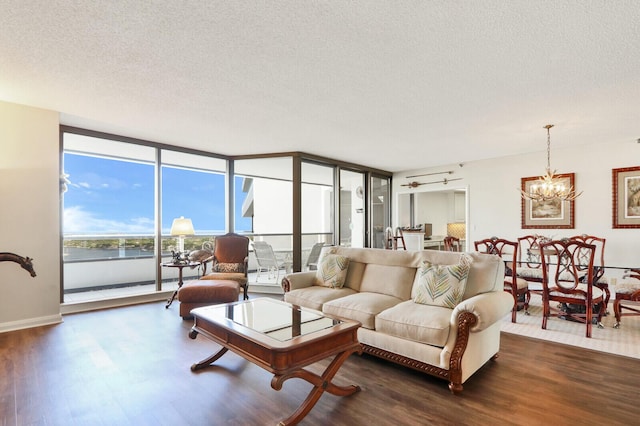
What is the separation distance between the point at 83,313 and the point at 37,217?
1.41 metres

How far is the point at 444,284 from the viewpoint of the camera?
283 centimetres

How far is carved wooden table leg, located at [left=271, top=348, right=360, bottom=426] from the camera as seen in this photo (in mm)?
1871

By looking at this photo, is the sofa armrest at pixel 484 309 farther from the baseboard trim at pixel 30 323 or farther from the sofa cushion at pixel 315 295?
the baseboard trim at pixel 30 323

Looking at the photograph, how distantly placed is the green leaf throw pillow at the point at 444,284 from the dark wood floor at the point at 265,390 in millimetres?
615

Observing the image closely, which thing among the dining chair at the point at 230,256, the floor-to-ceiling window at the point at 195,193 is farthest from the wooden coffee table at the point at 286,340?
the floor-to-ceiling window at the point at 195,193

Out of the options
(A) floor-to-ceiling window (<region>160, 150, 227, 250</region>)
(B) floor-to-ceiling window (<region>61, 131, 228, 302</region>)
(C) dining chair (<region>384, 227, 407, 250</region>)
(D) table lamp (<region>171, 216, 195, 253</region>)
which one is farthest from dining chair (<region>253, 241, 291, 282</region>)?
(C) dining chair (<region>384, 227, 407, 250</region>)

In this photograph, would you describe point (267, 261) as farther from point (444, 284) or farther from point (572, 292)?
point (572, 292)

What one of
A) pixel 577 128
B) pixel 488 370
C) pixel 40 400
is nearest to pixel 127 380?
pixel 40 400

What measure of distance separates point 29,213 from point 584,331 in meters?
6.57

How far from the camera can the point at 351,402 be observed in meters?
2.20

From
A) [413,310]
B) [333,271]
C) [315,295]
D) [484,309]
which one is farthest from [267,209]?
[484,309]

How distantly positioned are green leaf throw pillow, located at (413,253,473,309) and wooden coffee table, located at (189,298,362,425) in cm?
91

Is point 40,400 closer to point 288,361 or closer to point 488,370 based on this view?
point 288,361

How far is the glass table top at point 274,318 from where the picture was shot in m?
2.19
